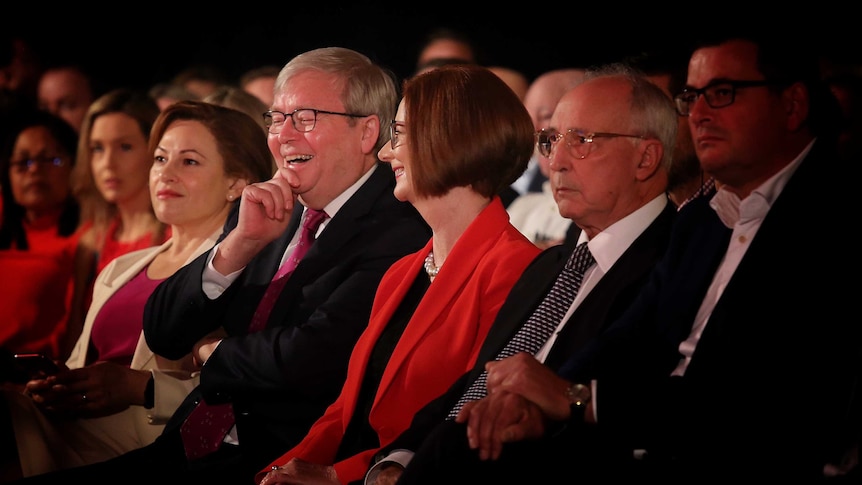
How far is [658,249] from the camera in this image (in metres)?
2.59

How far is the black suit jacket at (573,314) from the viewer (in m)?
2.55

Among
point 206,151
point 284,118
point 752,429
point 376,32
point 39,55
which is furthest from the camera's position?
point 39,55

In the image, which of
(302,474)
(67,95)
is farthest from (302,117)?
(67,95)

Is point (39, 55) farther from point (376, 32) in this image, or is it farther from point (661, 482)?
point (661, 482)

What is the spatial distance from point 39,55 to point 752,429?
623 centimetres

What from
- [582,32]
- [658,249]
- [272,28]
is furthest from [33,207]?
[658,249]

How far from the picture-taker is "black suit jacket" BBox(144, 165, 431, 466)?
3.18m

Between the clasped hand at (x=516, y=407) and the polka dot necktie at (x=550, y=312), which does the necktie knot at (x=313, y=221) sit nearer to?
the polka dot necktie at (x=550, y=312)

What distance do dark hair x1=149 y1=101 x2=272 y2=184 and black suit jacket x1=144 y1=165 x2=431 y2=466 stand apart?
59 centimetres

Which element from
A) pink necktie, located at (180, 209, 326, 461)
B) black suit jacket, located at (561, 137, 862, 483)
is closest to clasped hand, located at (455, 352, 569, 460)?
black suit jacket, located at (561, 137, 862, 483)

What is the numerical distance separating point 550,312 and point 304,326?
32.4 inches

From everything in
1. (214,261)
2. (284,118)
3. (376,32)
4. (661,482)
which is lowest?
(661,482)

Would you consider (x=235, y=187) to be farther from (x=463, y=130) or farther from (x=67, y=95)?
(x=67, y=95)

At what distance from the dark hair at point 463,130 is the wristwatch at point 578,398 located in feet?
2.65
